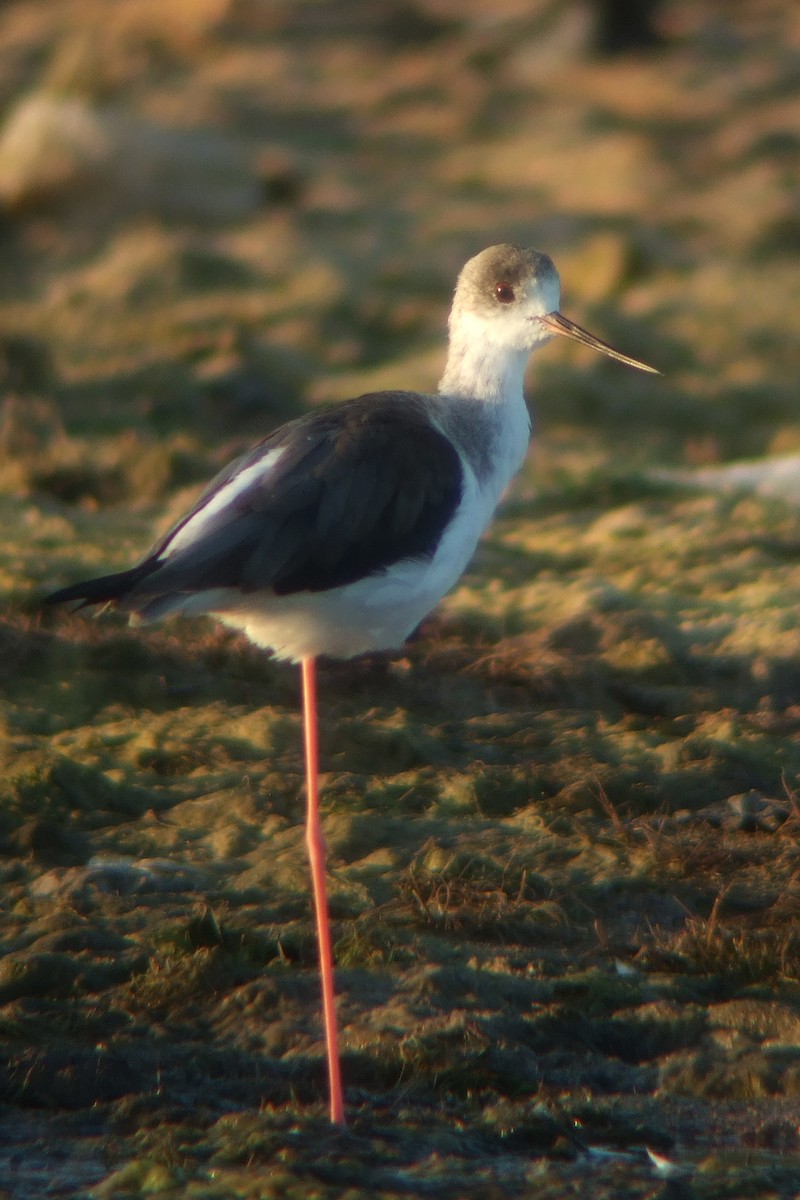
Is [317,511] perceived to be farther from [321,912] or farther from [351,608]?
[321,912]

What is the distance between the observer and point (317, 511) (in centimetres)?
355

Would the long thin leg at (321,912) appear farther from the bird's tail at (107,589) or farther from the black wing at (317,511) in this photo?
the bird's tail at (107,589)

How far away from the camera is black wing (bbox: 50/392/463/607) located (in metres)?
3.42

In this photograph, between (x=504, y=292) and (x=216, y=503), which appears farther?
(x=504, y=292)

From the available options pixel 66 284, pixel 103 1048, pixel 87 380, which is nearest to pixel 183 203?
pixel 66 284

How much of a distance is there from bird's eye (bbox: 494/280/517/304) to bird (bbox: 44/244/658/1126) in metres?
0.36

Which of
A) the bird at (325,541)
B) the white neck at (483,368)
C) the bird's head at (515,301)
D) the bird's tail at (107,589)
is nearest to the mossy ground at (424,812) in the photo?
the bird at (325,541)

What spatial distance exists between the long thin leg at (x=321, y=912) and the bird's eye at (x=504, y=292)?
41.3 inches

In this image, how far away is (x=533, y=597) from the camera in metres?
5.52

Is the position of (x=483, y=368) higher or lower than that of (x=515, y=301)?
lower

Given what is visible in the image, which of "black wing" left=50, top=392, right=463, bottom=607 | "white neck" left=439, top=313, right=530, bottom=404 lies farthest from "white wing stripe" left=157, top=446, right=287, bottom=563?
"white neck" left=439, top=313, right=530, bottom=404

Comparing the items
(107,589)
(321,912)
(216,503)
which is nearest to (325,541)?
(216,503)

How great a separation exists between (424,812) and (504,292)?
125 centimetres

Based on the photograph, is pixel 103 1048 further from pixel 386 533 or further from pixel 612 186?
pixel 612 186
